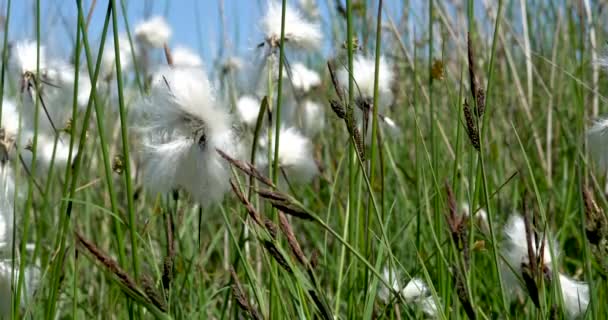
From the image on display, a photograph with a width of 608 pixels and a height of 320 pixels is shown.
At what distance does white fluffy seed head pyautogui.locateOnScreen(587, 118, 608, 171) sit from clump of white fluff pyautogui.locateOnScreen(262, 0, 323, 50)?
54 cm

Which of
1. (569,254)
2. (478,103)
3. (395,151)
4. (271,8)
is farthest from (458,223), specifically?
(395,151)

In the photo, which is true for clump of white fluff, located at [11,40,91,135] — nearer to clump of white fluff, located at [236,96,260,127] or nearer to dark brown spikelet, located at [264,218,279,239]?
clump of white fluff, located at [236,96,260,127]

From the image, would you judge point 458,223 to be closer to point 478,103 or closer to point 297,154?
point 478,103

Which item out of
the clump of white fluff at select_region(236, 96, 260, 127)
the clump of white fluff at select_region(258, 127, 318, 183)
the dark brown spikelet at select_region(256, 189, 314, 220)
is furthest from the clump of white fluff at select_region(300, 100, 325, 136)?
the dark brown spikelet at select_region(256, 189, 314, 220)

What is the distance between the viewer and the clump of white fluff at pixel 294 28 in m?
1.20

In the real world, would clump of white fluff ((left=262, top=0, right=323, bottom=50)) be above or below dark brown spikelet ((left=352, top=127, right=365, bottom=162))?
above

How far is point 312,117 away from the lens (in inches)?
81.1

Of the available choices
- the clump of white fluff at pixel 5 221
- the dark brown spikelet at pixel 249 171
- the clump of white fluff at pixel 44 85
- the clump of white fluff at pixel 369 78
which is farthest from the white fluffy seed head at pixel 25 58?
the dark brown spikelet at pixel 249 171

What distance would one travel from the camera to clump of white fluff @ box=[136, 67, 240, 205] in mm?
769

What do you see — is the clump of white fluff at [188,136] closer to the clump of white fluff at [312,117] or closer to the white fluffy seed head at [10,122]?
the white fluffy seed head at [10,122]

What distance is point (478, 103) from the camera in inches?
24.0

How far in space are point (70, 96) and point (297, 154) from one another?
1.30 ft

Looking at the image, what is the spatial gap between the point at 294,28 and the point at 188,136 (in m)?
0.49

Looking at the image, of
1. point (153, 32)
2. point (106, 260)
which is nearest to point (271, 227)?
point (106, 260)
